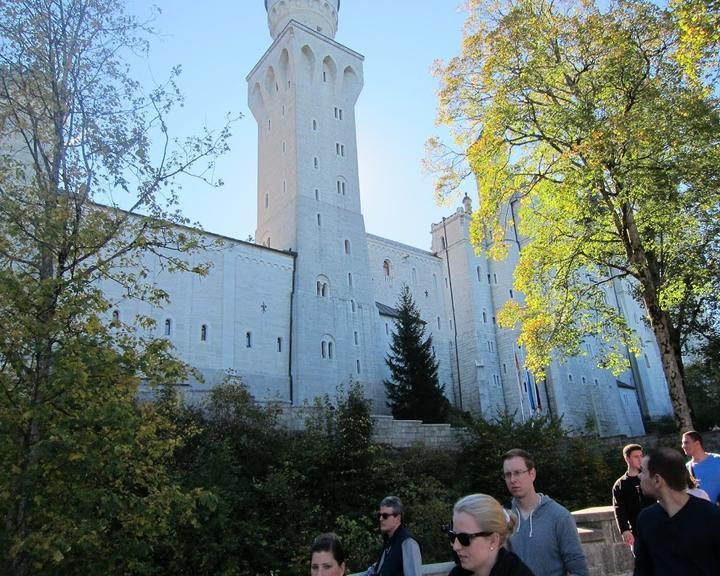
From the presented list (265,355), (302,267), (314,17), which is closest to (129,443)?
(265,355)

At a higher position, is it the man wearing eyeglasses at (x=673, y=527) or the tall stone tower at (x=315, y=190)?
the tall stone tower at (x=315, y=190)

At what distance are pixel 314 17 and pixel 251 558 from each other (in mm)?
38566

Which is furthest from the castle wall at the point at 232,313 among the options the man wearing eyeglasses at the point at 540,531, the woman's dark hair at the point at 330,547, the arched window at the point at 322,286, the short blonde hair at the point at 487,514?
the short blonde hair at the point at 487,514

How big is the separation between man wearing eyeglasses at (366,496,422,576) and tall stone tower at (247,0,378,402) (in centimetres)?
2572

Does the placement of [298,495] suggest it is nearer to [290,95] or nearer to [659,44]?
Answer: [659,44]

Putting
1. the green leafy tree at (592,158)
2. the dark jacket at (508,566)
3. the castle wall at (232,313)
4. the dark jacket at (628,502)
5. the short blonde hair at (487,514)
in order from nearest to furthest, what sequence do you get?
the dark jacket at (508,566), the short blonde hair at (487,514), the dark jacket at (628,502), the green leafy tree at (592,158), the castle wall at (232,313)

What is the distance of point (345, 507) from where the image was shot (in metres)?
16.2

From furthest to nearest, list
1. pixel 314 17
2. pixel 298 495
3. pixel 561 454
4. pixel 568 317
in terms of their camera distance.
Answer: pixel 314 17 < pixel 561 454 < pixel 298 495 < pixel 568 317

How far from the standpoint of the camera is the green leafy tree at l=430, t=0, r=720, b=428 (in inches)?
445

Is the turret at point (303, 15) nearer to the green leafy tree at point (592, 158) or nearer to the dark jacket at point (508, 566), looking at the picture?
the green leafy tree at point (592, 158)

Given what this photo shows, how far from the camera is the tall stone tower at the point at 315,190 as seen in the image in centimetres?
3175

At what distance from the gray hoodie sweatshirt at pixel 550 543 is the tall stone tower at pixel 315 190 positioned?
2651 centimetres

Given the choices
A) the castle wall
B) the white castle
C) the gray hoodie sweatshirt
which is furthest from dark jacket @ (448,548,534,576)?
the castle wall

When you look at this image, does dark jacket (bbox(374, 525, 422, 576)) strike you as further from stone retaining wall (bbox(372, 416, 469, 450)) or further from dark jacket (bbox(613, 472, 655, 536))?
stone retaining wall (bbox(372, 416, 469, 450))
